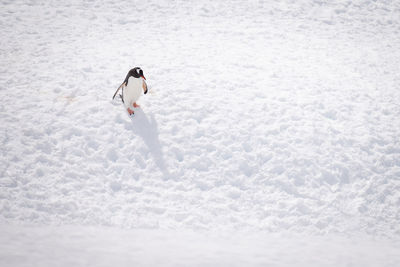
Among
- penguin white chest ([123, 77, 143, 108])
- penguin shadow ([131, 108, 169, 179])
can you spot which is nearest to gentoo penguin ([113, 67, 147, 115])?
penguin white chest ([123, 77, 143, 108])

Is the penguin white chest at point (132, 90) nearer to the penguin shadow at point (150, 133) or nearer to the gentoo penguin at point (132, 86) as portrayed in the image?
the gentoo penguin at point (132, 86)

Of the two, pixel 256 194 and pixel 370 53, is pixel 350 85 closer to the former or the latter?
pixel 370 53

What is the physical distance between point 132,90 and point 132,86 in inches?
3.4

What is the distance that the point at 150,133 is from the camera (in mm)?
7121

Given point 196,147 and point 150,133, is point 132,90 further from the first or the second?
point 196,147

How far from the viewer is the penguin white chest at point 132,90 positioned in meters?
7.18

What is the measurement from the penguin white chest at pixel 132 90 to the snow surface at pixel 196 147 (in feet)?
0.91

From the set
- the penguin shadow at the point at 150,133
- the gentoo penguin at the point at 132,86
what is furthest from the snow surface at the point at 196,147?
the gentoo penguin at the point at 132,86

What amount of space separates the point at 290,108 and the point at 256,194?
2411 mm

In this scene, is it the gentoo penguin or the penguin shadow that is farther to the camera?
the gentoo penguin

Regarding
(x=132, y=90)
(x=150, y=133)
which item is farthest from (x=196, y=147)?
(x=132, y=90)

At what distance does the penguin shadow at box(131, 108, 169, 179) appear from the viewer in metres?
6.66

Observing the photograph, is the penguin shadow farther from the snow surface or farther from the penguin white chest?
the penguin white chest

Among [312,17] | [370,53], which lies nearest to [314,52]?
[370,53]
